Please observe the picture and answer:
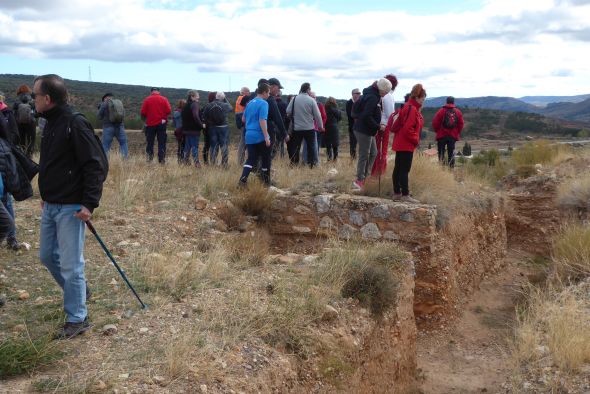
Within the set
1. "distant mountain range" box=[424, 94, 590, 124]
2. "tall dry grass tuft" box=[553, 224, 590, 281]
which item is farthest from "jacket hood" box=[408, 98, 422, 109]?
"distant mountain range" box=[424, 94, 590, 124]

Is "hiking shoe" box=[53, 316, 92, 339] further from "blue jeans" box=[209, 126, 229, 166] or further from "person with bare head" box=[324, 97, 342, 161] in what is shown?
"person with bare head" box=[324, 97, 342, 161]

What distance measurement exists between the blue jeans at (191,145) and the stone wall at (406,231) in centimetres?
313

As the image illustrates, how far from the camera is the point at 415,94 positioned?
7617 mm

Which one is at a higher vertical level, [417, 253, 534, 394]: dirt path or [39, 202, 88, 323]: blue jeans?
[39, 202, 88, 323]: blue jeans

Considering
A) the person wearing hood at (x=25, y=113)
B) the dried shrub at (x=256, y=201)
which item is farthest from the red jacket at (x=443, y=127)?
the person wearing hood at (x=25, y=113)

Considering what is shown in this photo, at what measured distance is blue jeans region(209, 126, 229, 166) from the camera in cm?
1064

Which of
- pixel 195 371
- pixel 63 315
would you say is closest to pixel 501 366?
pixel 195 371

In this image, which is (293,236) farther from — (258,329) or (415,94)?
(258,329)

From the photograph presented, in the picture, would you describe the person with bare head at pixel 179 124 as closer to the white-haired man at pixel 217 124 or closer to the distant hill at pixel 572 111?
the white-haired man at pixel 217 124

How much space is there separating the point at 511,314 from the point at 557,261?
1405 mm

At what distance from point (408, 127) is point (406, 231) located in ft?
4.77

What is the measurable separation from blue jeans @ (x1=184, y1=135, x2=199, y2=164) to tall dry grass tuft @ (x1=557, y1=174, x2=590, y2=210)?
725 cm

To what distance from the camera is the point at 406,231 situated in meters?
7.83

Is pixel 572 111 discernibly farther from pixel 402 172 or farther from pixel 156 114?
pixel 402 172
